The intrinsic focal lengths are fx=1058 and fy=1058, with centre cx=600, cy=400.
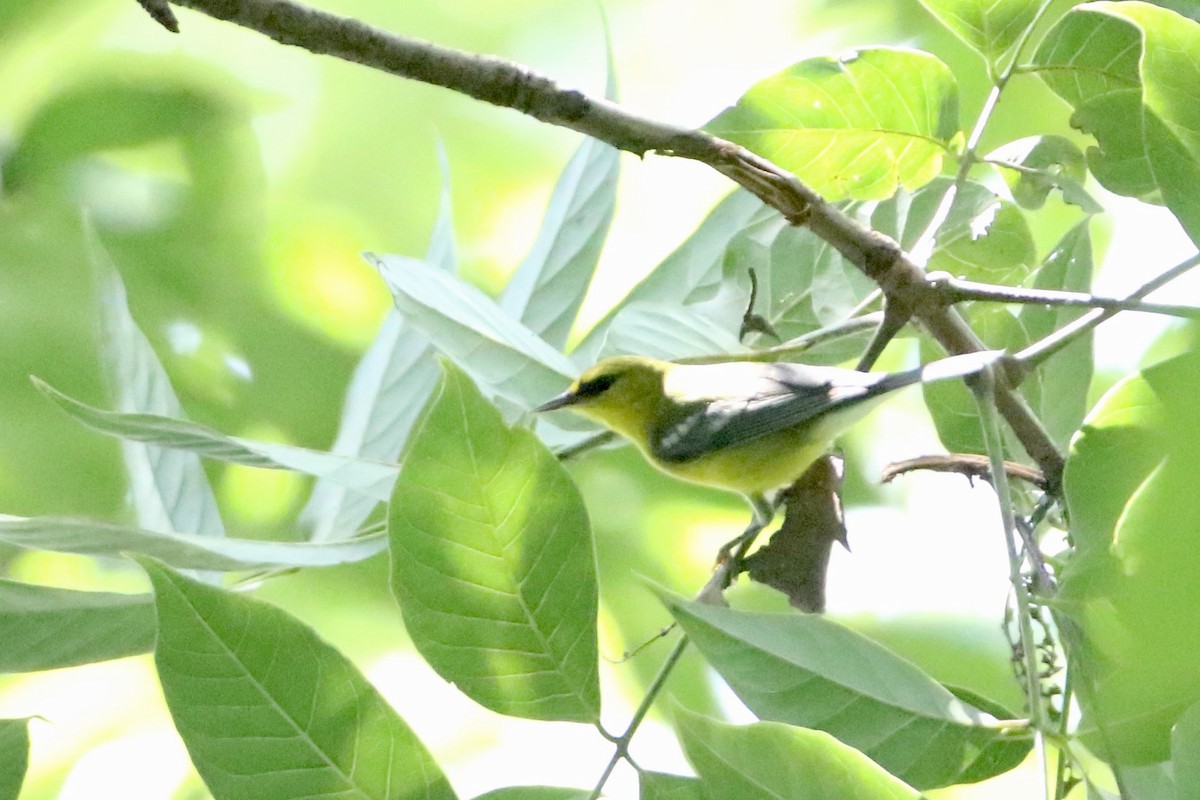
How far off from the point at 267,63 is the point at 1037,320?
115 centimetres

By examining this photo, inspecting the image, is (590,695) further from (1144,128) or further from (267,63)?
(267,63)

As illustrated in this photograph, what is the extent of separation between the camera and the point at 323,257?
1492 mm

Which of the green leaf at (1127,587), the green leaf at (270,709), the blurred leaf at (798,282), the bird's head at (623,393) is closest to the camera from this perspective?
the green leaf at (1127,587)

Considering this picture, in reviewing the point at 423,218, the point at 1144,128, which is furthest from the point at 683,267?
the point at 423,218

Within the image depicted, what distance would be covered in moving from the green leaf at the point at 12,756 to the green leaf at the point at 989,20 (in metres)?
0.63

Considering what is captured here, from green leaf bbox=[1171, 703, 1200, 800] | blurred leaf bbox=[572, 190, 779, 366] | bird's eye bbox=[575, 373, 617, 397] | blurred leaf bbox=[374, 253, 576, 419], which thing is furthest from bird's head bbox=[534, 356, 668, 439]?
green leaf bbox=[1171, 703, 1200, 800]

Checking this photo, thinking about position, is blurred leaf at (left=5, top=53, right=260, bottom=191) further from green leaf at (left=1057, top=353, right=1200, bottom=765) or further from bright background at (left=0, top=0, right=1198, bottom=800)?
green leaf at (left=1057, top=353, right=1200, bottom=765)

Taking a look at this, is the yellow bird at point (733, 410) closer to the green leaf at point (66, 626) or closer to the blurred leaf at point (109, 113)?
the green leaf at point (66, 626)

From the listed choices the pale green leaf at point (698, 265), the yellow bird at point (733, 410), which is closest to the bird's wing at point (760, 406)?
the yellow bird at point (733, 410)

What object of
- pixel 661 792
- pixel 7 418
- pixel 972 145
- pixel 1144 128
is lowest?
pixel 661 792

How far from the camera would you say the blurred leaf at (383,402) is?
2.61 ft

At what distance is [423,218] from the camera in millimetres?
1566

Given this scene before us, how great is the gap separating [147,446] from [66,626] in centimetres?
29

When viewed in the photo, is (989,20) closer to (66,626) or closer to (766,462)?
A: (766,462)
